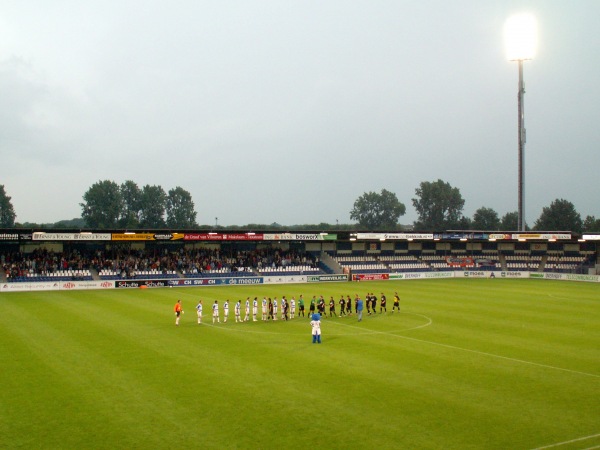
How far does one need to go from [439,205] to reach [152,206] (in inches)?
2720

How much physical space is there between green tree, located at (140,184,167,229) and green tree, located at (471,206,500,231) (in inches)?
2895

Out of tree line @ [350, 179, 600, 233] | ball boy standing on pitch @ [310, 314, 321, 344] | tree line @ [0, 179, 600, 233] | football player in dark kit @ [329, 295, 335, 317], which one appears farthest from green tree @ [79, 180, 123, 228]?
ball boy standing on pitch @ [310, 314, 321, 344]

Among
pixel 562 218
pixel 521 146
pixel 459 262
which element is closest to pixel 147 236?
pixel 459 262

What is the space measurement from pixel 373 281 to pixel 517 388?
44259 millimetres

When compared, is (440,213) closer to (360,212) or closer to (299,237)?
(360,212)

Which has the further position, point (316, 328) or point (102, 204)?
point (102, 204)

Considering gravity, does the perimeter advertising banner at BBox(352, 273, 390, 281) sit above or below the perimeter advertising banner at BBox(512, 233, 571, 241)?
below

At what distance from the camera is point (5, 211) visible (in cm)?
11938

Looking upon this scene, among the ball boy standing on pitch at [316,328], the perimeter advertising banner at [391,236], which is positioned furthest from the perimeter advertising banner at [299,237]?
the ball boy standing on pitch at [316,328]

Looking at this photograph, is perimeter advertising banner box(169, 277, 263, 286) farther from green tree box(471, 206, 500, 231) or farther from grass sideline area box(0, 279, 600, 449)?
green tree box(471, 206, 500, 231)

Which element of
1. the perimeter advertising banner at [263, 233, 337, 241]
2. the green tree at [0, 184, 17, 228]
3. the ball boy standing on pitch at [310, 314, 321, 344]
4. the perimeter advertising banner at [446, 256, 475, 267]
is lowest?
the ball boy standing on pitch at [310, 314, 321, 344]

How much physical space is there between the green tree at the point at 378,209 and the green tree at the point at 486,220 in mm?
22478

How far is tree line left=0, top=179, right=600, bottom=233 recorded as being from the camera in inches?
4616

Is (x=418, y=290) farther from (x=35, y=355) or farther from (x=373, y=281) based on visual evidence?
(x=35, y=355)
